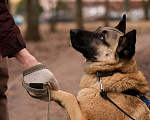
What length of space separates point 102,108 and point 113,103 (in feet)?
0.45

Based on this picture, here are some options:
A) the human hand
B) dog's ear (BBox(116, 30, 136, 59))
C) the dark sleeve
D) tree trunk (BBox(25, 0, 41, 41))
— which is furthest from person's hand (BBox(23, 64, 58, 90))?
tree trunk (BBox(25, 0, 41, 41))

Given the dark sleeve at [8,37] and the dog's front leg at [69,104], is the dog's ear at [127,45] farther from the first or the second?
the dark sleeve at [8,37]

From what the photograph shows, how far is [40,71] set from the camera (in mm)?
2781

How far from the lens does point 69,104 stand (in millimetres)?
3076

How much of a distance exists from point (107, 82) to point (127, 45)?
515mm

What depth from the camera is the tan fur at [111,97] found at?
301 cm

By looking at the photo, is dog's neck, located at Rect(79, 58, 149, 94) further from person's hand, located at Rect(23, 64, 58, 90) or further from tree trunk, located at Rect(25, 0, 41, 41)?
tree trunk, located at Rect(25, 0, 41, 41)

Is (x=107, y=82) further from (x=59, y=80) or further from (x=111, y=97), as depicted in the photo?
(x=59, y=80)

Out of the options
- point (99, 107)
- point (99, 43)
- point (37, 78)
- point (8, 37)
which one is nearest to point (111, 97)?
point (99, 107)

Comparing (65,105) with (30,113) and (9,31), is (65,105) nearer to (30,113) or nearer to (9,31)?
(9,31)

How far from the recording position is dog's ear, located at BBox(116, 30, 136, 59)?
310 centimetres

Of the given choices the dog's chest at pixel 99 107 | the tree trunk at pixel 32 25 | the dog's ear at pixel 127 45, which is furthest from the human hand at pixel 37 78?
the tree trunk at pixel 32 25

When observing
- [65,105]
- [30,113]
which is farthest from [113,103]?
[30,113]

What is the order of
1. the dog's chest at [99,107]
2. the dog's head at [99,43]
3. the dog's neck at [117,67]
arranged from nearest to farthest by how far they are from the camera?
1. the dog's chest at [99,107]
2. the dog's neck at [117,67]
3. the dog's head at [99,43]
